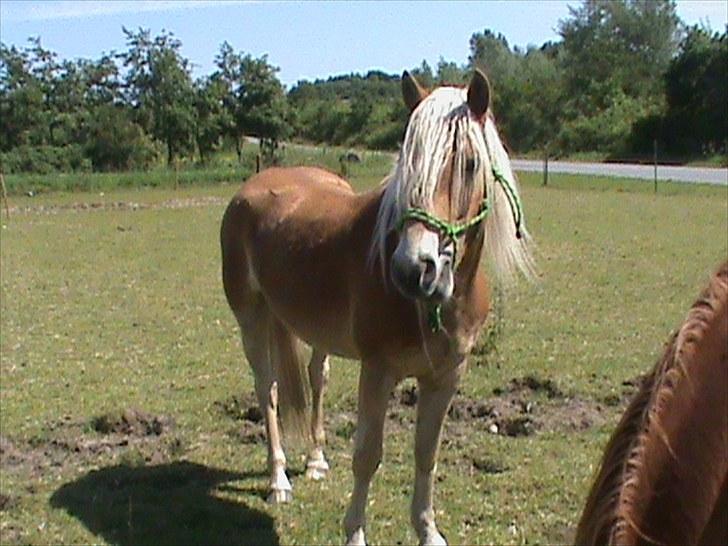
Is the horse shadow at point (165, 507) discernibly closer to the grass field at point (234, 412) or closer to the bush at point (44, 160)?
the grass field at point (234, 412)

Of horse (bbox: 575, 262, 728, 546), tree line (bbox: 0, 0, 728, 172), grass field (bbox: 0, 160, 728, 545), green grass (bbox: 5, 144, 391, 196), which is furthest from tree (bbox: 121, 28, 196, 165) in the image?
horse (bbox: 575, 262, 728, 546)

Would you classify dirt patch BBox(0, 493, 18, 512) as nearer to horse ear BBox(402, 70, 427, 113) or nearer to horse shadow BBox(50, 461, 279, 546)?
horse shadow BBox(50, 461, 279, 546)

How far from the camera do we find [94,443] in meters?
5.65

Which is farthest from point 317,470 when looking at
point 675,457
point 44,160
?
point 44,160

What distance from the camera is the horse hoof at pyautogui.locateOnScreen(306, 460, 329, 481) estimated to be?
5.12 metres

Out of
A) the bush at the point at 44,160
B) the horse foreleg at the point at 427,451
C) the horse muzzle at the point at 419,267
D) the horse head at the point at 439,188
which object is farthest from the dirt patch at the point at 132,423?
the bush at the point at 44,160

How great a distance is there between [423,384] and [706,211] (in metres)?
15.2

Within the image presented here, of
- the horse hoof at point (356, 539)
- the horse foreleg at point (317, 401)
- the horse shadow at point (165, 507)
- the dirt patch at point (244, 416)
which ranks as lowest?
the horse shadow at point (165, 507)

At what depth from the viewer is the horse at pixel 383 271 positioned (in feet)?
11.1

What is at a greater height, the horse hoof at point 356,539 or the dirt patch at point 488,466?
the horse hoof at point 356,539

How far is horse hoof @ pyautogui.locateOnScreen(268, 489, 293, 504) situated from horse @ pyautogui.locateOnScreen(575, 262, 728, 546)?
11.7ft

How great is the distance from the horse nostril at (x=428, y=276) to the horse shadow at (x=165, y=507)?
1.77 m

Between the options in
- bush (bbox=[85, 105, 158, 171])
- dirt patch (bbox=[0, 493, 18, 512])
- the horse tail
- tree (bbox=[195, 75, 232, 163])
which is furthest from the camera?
tree (bbox=[195, 75, 232, 163])

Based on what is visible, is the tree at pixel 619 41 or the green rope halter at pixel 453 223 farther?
the tree at pixel 619 41
